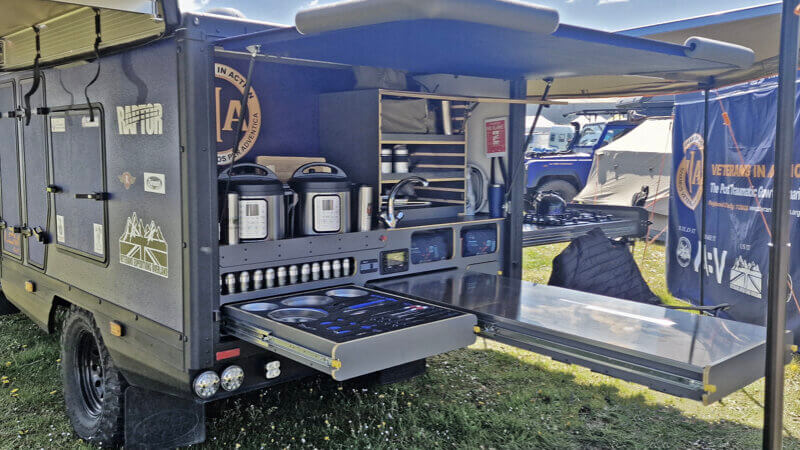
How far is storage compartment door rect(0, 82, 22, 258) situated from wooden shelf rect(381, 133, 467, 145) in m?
2.35

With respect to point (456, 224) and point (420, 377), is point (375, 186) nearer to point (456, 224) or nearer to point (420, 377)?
point (456, 224)

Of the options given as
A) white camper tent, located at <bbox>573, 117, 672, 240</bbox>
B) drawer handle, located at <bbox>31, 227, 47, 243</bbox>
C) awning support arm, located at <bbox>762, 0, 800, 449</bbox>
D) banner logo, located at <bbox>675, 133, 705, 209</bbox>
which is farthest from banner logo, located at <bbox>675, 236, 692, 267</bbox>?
drawer handle, located at <bbox>31, 227, 47, 243</bbox>

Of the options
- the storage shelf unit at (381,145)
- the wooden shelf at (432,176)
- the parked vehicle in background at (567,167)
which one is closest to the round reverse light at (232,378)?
the storage shelf unit at (381,145)

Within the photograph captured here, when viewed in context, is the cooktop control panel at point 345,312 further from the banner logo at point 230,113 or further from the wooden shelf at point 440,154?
the wooden shelf at point 440,154

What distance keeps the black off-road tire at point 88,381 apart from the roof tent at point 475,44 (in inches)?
68.5

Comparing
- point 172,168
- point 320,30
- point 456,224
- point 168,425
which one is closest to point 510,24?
point 320,30

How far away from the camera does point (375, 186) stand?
3.83 metres

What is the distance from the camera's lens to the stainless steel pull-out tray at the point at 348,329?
2.46 m

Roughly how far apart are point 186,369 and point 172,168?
0.85m

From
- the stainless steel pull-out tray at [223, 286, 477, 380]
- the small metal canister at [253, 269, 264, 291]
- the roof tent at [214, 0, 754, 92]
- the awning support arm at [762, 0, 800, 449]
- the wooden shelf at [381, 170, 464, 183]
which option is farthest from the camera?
the wooden shelf at [381, 170, 464, 183]

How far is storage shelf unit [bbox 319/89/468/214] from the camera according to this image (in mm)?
3843

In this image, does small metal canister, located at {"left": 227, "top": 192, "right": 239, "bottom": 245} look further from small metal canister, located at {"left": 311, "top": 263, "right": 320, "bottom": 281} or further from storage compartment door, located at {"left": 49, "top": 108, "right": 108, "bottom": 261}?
storage compartment door, located at {"left": 49, "top": 108, "right": 108, "bottom": 261}

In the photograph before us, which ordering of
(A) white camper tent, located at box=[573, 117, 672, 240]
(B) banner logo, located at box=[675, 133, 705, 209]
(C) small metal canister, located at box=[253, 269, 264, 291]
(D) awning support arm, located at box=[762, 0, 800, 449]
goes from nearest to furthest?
(D) awning support arm, located at box=[762, 0, 800, 449] → (C) small metal canister, located at box=[253, 269, 264, 291] → (B) banner logo, located at box=[675, 133, 705, 209] → (A) white camper tent, located at box=[573, 117, 672, 240]

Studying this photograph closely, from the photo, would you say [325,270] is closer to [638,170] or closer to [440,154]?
[440,154]
